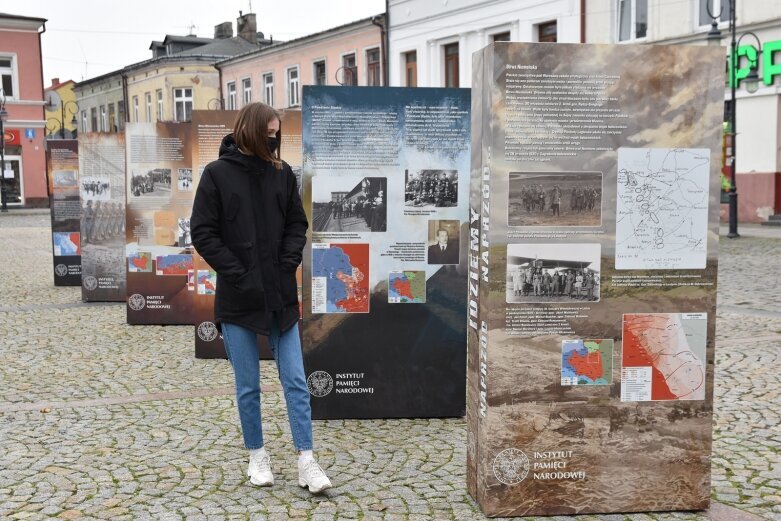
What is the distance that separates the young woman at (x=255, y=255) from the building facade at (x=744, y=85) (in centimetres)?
2085

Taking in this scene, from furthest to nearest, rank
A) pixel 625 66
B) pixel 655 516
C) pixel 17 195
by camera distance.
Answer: pixel 17 195 → pixel 655 516 → pixel 625 66

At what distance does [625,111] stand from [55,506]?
117 inches

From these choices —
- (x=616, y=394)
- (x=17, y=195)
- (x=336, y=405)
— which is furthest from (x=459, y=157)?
(x=17, y=195)

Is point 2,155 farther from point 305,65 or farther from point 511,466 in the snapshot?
point 511,466

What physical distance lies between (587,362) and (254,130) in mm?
1807

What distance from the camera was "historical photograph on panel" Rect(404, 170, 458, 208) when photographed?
18.6 feet

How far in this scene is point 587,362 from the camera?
4102 millimetres

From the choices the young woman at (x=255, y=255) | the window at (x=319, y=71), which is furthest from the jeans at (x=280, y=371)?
the window at (x=319, y=71)

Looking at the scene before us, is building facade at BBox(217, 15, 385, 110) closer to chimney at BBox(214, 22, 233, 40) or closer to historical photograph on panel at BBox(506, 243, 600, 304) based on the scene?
chimney at BBox(214, 22, 233, 40)

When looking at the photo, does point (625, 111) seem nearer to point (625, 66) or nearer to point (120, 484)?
point (625, 66)

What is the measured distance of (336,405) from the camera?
5.86m

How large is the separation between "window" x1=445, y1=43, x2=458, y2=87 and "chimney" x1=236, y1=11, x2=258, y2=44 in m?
24.2

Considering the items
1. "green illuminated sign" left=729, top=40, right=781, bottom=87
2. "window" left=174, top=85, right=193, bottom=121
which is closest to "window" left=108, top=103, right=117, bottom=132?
"window" left=174, top=85, right=193, bottom=121

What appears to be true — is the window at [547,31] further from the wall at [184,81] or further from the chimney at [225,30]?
the chimney at [225,30]
